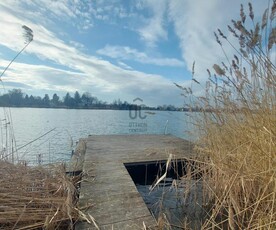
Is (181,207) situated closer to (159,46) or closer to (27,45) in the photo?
(27,45)

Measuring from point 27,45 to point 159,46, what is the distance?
22.4ft

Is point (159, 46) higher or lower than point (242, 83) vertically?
higher

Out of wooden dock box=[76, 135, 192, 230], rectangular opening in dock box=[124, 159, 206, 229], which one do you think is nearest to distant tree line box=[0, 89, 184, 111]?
rectangular opening in dock box=[124, 159, 206, 229]

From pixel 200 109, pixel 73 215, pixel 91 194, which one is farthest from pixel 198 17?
pixel 73 215

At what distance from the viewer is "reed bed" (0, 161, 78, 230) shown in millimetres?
1661

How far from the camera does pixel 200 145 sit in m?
3.42

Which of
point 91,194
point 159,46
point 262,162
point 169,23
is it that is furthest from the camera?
point 159,46

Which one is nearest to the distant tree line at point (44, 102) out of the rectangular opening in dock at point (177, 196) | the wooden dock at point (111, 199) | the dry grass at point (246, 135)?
the rectangular opening in dock at point (177, 196)

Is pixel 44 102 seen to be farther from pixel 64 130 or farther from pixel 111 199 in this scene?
pixel 111 199

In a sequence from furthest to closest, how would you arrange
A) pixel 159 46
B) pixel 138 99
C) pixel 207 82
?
pixel 138 99, pixel 159 46, pixel 207 82

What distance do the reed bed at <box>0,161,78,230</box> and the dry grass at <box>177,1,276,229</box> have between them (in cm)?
113

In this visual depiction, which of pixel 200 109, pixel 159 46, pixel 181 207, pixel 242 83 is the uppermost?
pixel 159 46

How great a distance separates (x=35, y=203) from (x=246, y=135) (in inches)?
78.9

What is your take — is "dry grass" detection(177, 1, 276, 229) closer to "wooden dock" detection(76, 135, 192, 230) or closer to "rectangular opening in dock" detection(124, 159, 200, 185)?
"wooden dock" detection(76, 135, 192, 230)
